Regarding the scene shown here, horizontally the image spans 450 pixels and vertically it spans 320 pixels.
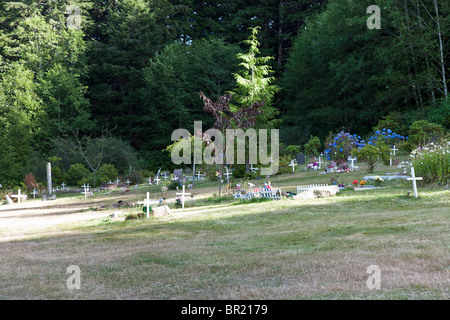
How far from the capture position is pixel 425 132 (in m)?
23.2

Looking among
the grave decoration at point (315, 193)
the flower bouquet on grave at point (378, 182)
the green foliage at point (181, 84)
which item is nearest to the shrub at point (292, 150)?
the green foliage at point (181, 84)

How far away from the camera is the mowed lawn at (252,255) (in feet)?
17.1

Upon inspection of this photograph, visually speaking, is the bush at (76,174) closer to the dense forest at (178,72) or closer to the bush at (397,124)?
the dense forest at (178,72)

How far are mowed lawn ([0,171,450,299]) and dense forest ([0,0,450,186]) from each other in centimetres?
1653

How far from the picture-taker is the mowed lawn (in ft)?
17.1

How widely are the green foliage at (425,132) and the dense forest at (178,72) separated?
2.06m

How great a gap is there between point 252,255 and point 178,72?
33248 millimetres

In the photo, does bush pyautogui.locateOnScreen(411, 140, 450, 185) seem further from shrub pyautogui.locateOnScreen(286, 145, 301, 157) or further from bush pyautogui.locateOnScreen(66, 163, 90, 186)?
bush pyautogui.locateOnScreen(66, 163, 90, 186)

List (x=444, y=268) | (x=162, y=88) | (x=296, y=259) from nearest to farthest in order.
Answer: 1. (x=444, y=268)
2. (x=296, y=259)
3. (x=162, y=88)

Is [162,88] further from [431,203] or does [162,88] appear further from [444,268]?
[444,268]

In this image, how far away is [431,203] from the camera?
10992mm

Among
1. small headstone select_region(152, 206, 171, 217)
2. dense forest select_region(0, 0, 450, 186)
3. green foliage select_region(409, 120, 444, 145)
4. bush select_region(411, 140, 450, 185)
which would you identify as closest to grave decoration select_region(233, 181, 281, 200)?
small headstone select_region(152, 206, 171, 217)

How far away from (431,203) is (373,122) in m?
23.4
